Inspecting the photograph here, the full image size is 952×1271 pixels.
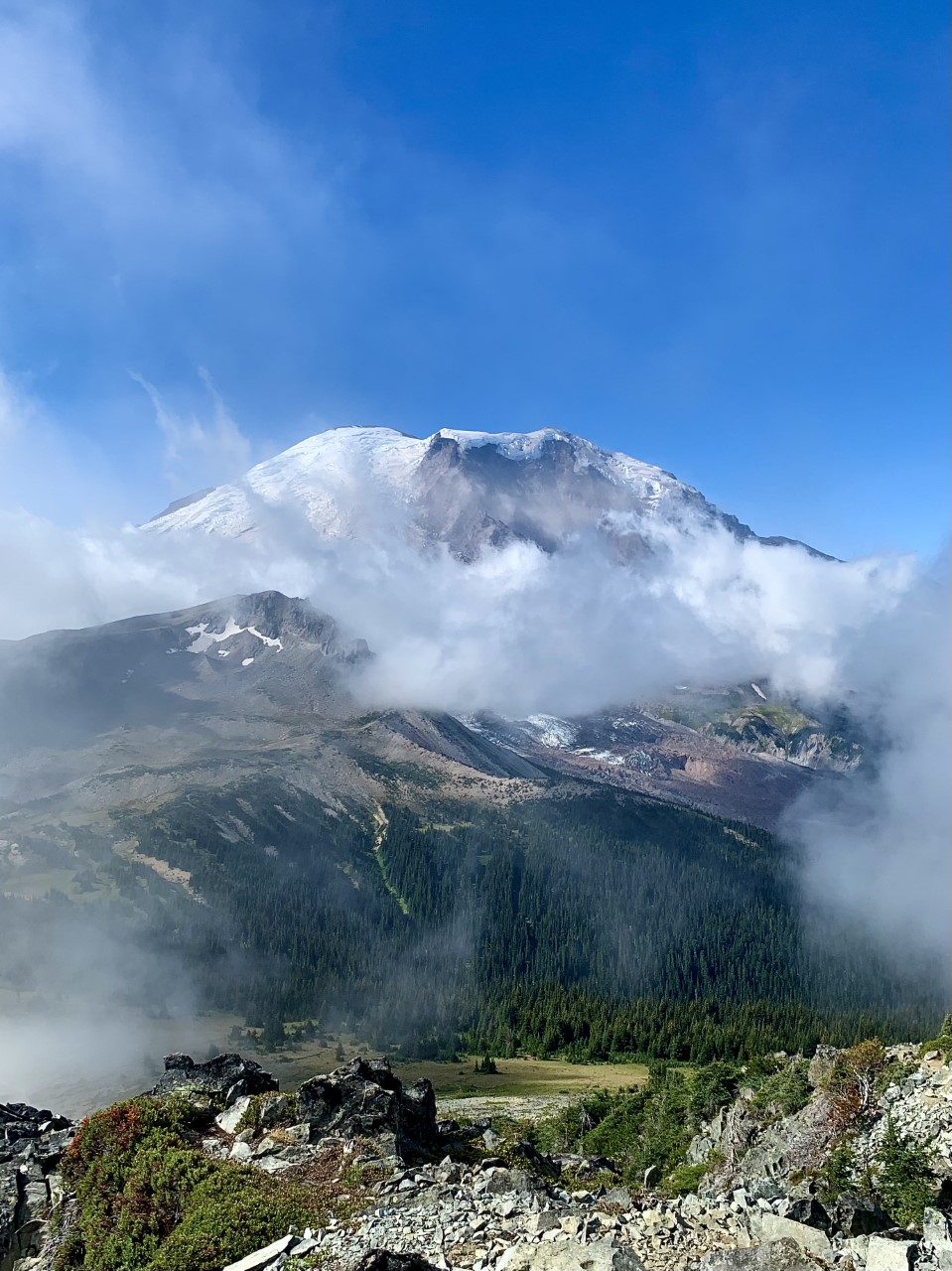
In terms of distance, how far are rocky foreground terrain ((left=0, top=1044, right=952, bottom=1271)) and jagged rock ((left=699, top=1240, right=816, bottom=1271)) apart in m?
0.05

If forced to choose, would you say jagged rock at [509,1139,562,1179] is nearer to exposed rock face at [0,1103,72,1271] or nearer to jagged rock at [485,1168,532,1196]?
jagged rock at [485,1168,532,1196]

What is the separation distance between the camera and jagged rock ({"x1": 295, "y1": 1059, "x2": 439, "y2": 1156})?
40.1 m

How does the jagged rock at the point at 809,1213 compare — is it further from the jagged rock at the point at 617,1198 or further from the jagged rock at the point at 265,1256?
the jagged rock at the point at 265,1256

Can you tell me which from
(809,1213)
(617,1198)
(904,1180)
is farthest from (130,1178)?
(904,1180)

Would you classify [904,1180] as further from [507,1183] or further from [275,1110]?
[275,1110]

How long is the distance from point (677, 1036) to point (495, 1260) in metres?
174

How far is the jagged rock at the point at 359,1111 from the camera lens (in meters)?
40.1

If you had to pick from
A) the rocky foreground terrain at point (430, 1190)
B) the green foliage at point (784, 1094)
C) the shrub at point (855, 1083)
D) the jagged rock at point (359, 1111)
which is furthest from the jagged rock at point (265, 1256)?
the green foliage at point (784, 1094)

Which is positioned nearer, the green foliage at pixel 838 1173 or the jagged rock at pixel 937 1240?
the jagged rock at pixel 937 1240

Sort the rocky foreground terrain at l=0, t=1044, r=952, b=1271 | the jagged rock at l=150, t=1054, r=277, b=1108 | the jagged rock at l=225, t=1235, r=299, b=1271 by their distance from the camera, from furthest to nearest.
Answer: the jagged rock at l=150, t=1054, r=277, b=1108, the jagged rock at l=225, t=1235, r=299, b=1271, the rocky foreground terrain at l=0, t=1044, r=952, b=1271

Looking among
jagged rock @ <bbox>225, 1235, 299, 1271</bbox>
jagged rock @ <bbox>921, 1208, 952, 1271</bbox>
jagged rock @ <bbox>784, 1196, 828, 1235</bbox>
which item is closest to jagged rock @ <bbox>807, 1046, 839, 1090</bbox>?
jagged rock @ <bbox>784, 1196, 828, 1235</bbox>

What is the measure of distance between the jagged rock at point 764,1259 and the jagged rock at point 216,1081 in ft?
101

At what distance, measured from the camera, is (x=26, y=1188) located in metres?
38.5

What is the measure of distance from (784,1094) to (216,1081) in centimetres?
3826
